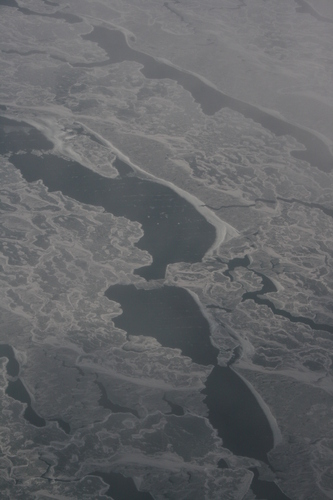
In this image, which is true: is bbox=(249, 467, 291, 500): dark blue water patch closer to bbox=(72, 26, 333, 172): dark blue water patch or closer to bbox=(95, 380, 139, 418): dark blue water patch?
bbox=(95, 380, 139, 418): dark blue water patch

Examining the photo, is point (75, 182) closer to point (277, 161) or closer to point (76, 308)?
point (76, 308)

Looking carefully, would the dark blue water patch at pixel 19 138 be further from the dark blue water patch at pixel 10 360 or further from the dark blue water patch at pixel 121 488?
the dark blue water patch at pixel 121 488

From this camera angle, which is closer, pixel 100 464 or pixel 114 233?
pixel 100 464

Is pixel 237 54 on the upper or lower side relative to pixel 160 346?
upper

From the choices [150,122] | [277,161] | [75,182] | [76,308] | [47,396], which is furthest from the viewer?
→ [150,122]

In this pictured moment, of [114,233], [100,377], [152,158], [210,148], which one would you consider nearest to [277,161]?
[210,148]

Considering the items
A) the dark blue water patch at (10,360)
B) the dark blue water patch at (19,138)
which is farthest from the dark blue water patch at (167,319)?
the dark blue water patch at (19,138)
